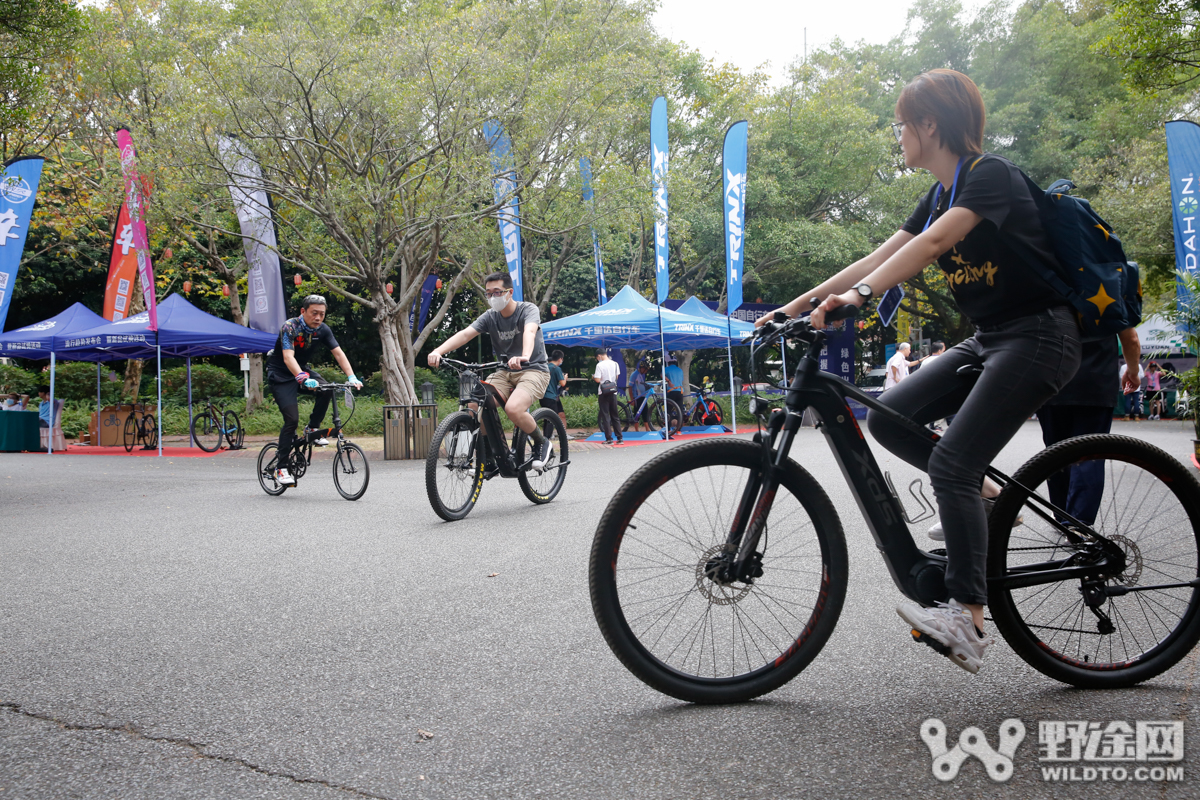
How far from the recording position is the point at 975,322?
2.73m

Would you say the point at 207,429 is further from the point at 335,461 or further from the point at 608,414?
the point at 335,461

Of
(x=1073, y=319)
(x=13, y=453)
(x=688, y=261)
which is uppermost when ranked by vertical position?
(x=688, y=261)

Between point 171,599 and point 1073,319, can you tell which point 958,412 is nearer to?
point 1073,319

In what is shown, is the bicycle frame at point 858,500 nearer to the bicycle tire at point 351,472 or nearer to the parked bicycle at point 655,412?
the bicycle tire at point 351,472

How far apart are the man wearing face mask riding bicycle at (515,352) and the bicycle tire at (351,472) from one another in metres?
1.78

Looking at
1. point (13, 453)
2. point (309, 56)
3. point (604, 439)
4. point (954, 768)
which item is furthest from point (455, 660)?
point (13, 453)

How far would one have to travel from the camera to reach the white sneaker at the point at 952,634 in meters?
2.46

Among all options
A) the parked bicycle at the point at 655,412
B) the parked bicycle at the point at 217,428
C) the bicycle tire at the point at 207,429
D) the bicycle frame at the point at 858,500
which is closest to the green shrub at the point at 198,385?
the bicycle tire at the point at 207,429

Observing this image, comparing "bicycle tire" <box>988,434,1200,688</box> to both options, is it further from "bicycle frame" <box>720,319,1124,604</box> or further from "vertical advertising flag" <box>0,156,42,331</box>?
"vertical advertising flag" <box>0,156,42,331</box>

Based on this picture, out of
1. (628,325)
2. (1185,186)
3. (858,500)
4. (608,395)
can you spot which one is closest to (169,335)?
(608,395)

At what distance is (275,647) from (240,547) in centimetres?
261

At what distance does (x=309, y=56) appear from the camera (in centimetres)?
1415

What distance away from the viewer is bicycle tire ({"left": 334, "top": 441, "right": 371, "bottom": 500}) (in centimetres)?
835

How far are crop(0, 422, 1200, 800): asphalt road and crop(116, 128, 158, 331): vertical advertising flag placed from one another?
12.0m
